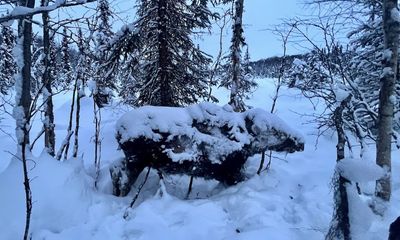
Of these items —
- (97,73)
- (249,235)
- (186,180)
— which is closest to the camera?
(249,235)

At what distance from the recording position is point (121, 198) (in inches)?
278

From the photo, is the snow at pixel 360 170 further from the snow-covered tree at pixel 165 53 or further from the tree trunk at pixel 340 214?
the snow-covered tree at pixel 165 53

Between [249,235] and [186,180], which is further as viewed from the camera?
[186,180]

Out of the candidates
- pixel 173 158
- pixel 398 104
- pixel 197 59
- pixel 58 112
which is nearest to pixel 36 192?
Answer: pixel 173 158

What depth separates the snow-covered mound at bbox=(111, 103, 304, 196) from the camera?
721cm

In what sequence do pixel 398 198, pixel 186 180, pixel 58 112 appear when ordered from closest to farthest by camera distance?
pixel 398 198, pixel 186 180, pixel 58 112

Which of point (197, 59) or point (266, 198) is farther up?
point (197, 59)

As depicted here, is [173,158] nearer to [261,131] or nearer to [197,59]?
[261,131]

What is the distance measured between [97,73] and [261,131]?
526 cm

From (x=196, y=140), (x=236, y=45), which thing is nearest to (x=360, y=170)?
(x=196, y=140)

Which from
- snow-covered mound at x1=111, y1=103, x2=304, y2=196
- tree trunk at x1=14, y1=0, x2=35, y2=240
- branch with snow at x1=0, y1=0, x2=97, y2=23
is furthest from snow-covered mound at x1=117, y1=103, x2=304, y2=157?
branch with snow at x1=0, y1=0, x2=97, y2=23

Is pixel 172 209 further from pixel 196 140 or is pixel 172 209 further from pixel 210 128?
pixel 210 128

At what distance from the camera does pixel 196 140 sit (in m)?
7.55

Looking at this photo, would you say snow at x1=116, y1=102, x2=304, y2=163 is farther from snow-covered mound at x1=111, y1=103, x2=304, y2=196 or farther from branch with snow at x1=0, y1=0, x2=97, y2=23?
branch with snow at x1=0, y1=0, x2=97, y2=23
